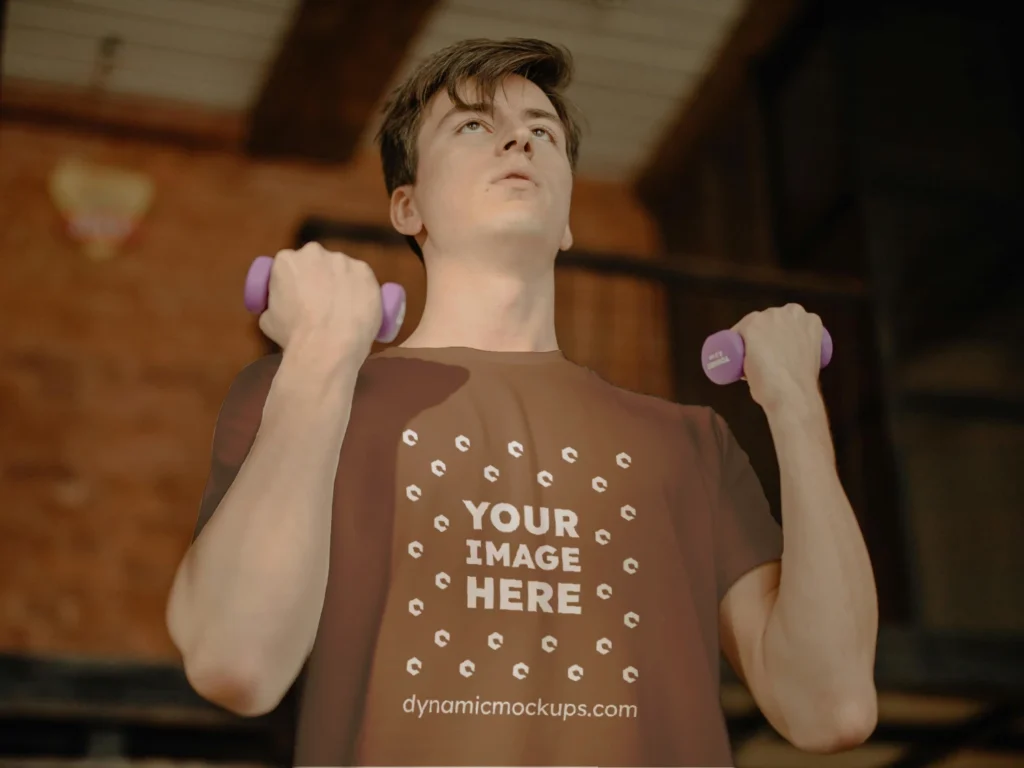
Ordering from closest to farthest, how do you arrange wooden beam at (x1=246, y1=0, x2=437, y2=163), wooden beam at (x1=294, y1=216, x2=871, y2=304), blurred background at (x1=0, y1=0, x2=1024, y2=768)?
1. wooden beam at (x1=294, y1=216, x2=871, y2=304)
2. blurred background at (x1=0, y1=0, x2=1024, y2=768)
3. wooden beam at (x1=246, y1=0, x2=437, y2=163)

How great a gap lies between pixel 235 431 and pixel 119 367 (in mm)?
3234

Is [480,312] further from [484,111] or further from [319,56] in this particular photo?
[319,56]

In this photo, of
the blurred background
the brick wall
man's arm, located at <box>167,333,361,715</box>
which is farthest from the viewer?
the brick wall

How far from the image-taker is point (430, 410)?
1.23 metres

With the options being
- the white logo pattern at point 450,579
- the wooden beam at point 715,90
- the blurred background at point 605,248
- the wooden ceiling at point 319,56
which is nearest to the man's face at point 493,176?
the white logo pattern at point 450,579

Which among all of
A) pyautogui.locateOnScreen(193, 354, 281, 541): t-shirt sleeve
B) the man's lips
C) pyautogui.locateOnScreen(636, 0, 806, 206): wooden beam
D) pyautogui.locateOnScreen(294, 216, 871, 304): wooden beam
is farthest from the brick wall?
pyautogui.locateOnScreen(193, 354, 281, 541): t-shirt sleeve

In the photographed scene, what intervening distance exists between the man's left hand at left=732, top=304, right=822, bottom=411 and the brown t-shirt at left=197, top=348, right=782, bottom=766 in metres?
0.11

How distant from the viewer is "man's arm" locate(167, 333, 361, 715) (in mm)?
1047

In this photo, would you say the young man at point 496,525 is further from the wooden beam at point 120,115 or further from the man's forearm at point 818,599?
the wooden beam at point 120,115

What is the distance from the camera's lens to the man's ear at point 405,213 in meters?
1.40

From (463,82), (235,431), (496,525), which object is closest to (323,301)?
(235,431)

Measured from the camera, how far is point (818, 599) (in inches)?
47.0

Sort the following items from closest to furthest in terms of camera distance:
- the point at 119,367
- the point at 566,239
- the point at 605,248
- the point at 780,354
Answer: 1. the point at 780,354
2. the point at 566,239
3. the point at 119,367
4. the point at 605,248

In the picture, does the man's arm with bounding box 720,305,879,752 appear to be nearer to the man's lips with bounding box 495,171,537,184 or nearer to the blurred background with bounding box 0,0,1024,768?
the man's lips with bounding box 495,171,537,184
